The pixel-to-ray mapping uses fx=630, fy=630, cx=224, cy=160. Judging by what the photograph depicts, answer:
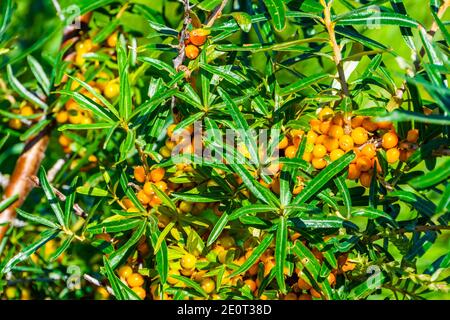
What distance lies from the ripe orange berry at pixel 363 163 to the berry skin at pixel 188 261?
10.1 inches

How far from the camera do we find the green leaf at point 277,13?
2.63 feet

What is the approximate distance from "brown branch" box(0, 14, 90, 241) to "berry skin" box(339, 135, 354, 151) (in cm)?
65

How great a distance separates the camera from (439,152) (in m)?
0.79

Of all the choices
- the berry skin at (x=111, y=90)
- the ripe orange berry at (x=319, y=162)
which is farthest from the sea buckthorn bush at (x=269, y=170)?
the berry skin at (x=111, y=90)

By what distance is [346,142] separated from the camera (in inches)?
32.1

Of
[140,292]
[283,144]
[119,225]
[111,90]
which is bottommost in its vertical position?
[140,292]

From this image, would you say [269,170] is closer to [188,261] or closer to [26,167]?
[188,261]

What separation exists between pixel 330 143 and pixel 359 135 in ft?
0.13

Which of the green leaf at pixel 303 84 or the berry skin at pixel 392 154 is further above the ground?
the green leaf at pixel 303 84

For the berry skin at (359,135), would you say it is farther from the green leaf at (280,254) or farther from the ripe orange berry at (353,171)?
the green leaf at (280,254)

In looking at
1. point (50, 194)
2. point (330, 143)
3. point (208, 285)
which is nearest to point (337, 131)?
point (330, 143)
